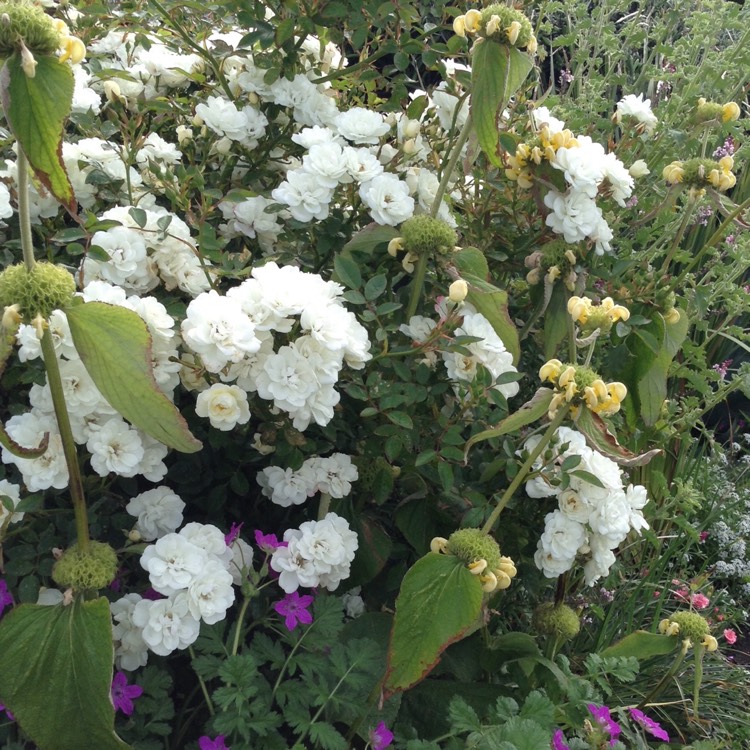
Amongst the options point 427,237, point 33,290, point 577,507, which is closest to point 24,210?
point 33,290

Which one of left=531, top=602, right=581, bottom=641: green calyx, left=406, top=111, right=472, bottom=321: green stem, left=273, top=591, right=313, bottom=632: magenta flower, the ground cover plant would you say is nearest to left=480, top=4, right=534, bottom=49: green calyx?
the ground cover plant

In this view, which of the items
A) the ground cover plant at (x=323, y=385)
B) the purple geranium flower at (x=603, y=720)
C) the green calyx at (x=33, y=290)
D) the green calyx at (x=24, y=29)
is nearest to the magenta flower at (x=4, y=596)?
the ground cover plant at (x=323, y=385)

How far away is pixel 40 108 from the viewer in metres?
0.78

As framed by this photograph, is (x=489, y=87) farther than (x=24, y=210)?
Yes

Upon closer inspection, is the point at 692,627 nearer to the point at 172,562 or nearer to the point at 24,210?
the point at 172,562

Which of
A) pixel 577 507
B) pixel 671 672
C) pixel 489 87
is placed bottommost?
pixel 671 672

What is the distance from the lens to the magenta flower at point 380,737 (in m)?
1.05

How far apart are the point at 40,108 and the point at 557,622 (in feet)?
3.51

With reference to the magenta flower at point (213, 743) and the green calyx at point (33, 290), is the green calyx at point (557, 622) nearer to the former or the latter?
the magenta flower at point (213, 743)

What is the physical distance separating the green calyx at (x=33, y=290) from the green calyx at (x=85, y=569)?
0.95ft

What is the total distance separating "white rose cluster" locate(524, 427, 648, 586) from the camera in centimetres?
120

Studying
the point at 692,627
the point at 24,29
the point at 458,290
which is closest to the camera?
the point at 24,29

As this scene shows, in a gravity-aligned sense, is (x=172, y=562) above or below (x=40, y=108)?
below

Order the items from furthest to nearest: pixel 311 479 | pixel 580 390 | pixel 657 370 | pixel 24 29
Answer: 1. pixel 657 370
2. pixel 311 479
3. pixel 580 390
4. pixel 24 29
